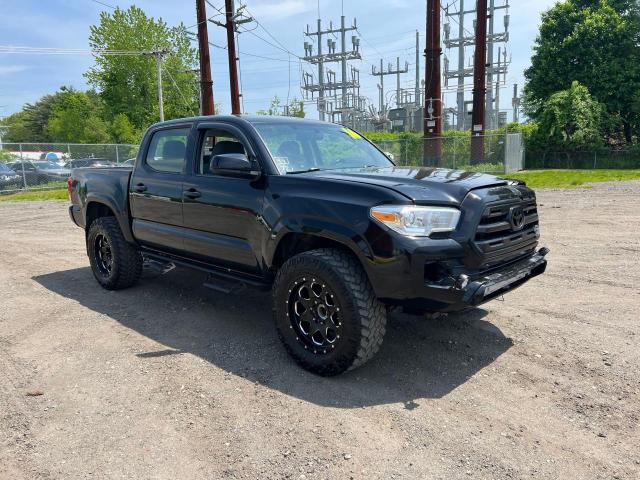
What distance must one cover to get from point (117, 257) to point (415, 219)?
12.6 ft

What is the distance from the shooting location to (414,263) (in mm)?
3201

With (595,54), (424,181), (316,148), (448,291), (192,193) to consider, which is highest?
(595,54)

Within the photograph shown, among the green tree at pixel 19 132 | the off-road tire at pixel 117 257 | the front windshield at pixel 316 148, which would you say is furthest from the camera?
the green tree at pixel 19 132

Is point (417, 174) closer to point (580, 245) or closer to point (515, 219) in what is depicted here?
point (515, 219)

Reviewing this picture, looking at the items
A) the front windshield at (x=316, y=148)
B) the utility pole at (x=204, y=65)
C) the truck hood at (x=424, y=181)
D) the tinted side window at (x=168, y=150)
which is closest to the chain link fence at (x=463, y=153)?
the utility pole at (x=204, y=65)

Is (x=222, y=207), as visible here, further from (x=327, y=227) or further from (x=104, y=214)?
(x=104, y=214)

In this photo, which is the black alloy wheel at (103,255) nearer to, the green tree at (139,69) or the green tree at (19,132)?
the green tree at (139,69)

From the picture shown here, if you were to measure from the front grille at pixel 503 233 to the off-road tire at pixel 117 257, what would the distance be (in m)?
3.99

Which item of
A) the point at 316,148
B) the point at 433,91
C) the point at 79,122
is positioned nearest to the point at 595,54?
the point at 433,91

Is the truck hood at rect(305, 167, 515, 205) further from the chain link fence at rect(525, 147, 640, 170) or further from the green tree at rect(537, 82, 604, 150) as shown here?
the chain link fence at rect(525, 147, 640, 170)

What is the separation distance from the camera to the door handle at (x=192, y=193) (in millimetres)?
4629

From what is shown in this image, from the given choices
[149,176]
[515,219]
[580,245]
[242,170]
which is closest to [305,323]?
[242,170]

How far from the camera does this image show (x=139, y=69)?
50.6 meters

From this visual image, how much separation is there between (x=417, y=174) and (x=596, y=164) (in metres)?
29.9
